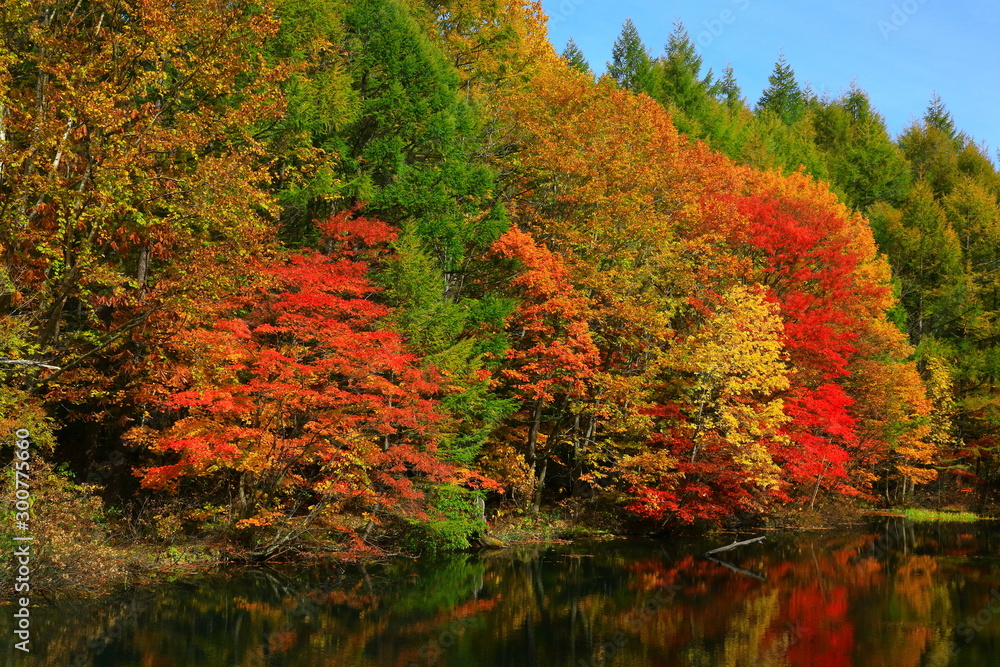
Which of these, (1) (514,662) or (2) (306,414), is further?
(2) (306,414)

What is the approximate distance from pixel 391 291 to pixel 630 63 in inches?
1357

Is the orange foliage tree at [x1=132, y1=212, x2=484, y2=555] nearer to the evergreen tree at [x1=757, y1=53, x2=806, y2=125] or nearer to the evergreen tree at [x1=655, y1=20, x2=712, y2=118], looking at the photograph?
the evergreen tree at [x1=655, y1=20, x2=712, y2=118]

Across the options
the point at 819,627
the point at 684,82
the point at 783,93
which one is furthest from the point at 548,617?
the point at 783,93

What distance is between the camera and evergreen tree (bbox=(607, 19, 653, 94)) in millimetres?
43781

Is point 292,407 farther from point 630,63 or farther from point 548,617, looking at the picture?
point 630,63

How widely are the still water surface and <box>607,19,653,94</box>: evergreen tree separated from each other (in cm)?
3060

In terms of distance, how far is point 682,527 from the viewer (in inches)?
1043

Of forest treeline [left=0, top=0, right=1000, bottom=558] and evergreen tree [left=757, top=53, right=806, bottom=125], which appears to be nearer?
forest treeline [left=0, top=0, right=1000, bottom=558]

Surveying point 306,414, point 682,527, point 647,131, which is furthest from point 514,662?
point 647,131

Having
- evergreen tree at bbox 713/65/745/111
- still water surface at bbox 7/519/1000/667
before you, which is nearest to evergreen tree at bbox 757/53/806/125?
evergreen tree at bbox 713/65/745/111

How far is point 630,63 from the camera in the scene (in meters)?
48.3

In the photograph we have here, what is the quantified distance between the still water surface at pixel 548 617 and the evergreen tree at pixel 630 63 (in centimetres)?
3060

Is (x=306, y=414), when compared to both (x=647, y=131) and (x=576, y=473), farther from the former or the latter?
(x=647, y=131)

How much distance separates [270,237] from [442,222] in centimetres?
529
